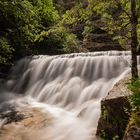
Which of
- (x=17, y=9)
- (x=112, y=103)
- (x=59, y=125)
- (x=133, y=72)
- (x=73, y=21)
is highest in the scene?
(x=17, y=9)

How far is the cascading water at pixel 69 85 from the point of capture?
10594mm

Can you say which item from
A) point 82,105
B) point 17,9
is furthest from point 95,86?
point 17,9

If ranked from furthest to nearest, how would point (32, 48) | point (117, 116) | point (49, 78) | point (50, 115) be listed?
1. point (32, 48)
2. point (49, 78)
3. point (50, 115)
4. point (117, 116)

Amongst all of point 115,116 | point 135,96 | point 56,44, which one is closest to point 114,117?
point 115,116

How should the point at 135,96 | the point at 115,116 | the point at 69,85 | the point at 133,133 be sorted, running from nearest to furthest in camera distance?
1. the point at 133,133
2. the point at 135,96
3. the point at 115,116
4. the point at 69,85

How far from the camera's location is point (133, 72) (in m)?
8.19

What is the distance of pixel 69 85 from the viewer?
47.3ft

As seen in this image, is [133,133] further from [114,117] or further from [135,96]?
[114,117]

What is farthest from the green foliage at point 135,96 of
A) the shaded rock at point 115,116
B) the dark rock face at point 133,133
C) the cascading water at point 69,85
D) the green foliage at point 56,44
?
the green foliage at point 56,44

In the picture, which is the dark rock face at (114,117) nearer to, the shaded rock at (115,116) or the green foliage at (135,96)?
the shaded rock at (115,116)

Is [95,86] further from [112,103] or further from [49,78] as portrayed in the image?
[112,103]

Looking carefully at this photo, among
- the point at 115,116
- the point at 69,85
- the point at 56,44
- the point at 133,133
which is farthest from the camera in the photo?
the point at 56,44

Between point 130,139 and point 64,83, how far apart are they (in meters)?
8.58

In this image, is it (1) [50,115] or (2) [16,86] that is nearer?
(1) [50,115]
